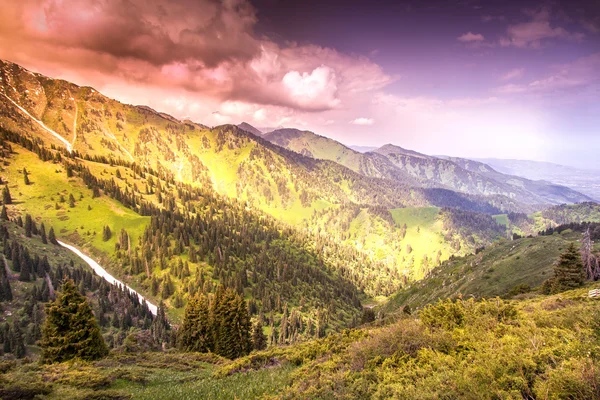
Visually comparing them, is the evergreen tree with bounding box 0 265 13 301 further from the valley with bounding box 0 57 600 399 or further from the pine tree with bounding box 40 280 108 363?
the pine tree with bounding box 40 280 108 363

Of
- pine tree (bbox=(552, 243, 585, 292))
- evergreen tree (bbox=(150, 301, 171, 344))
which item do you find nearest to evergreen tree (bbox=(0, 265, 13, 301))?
evergreen tree (bbox=(150, 301, 171, 344))

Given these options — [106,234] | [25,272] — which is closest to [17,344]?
[25,272]

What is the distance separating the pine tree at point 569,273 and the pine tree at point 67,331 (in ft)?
254

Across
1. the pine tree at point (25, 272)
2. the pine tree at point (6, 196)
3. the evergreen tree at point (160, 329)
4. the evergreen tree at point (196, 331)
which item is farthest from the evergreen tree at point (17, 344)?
the pine tree at point (6, 196)

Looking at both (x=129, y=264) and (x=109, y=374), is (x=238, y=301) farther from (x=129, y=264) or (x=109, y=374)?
(x=129, y=264)

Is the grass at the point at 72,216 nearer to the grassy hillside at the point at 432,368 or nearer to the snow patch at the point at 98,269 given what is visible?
the snow patch at the point at 98,269

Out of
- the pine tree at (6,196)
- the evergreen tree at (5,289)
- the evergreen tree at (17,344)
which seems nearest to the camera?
the evergreen tree at (17,344)

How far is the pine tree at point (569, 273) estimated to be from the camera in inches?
1822

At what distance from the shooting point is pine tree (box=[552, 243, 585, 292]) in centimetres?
4629

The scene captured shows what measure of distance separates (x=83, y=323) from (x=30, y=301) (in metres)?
79.6

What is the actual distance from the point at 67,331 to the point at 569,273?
8272cm

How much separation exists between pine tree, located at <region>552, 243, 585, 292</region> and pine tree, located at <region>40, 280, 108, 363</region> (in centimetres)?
7733

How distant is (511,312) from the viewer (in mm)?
24969

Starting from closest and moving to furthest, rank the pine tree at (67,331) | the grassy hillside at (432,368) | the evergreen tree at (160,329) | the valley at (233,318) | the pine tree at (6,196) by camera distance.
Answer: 1. the grassy hillside at (432,368)
2. the valley at (233,318)
3. the pine tree at (67,331)
4. the evergreen tree at (160,329)
5. the pine tree at (6,196)
